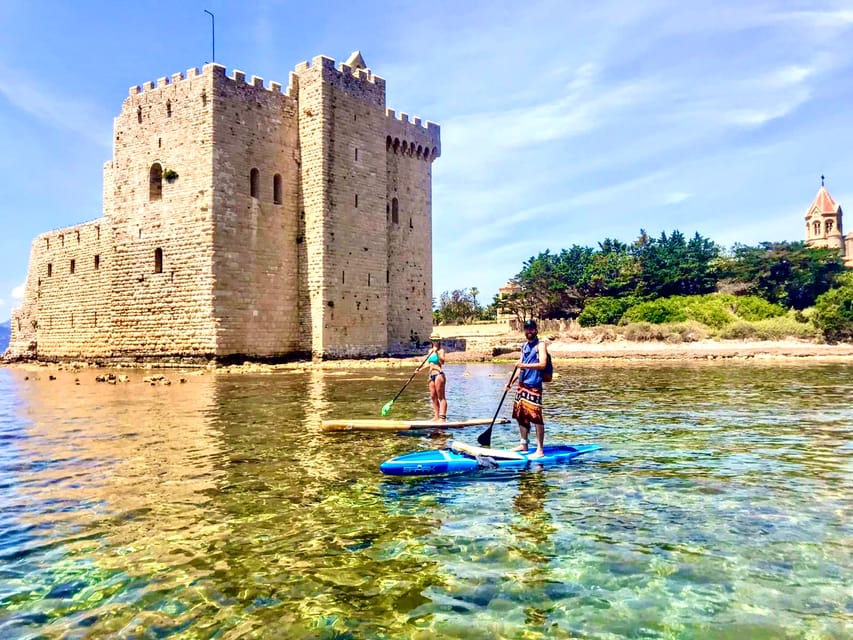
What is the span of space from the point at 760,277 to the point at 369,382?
1548 inches

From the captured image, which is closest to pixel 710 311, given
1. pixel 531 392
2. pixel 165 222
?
pixel 165 222

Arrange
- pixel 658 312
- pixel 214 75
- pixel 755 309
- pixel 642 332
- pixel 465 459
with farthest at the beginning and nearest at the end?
pixel 755 309 < pixel 658 312 < pixel 642 332 < pixel 214 75 < pixel 465 459

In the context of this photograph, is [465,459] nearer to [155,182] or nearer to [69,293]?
[155,182]

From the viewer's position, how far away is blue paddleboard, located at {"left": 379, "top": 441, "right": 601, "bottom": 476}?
7.27 metres

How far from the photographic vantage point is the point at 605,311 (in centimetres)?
4575

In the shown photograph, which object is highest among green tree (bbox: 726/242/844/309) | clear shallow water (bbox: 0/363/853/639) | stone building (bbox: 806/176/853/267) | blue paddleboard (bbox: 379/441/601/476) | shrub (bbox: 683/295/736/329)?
stone building (bbox: 806/176/853/267)

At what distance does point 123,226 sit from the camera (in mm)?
27047

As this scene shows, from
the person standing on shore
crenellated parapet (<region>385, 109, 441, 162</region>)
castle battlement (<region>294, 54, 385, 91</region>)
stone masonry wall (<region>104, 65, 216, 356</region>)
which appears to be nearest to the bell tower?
crenellated parapet (<region>385, 109, 441, 162</region>)

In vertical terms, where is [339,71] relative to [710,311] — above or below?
above

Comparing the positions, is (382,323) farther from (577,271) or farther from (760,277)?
(760,277)

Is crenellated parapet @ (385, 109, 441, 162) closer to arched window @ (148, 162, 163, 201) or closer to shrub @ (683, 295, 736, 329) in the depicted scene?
arched window @ (148, 162, 163, 201)

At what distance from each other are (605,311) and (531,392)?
3933 cm

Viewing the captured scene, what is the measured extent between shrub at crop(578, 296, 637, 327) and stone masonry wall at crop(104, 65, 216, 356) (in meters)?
29.4

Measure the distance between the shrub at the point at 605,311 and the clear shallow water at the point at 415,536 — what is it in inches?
1382
